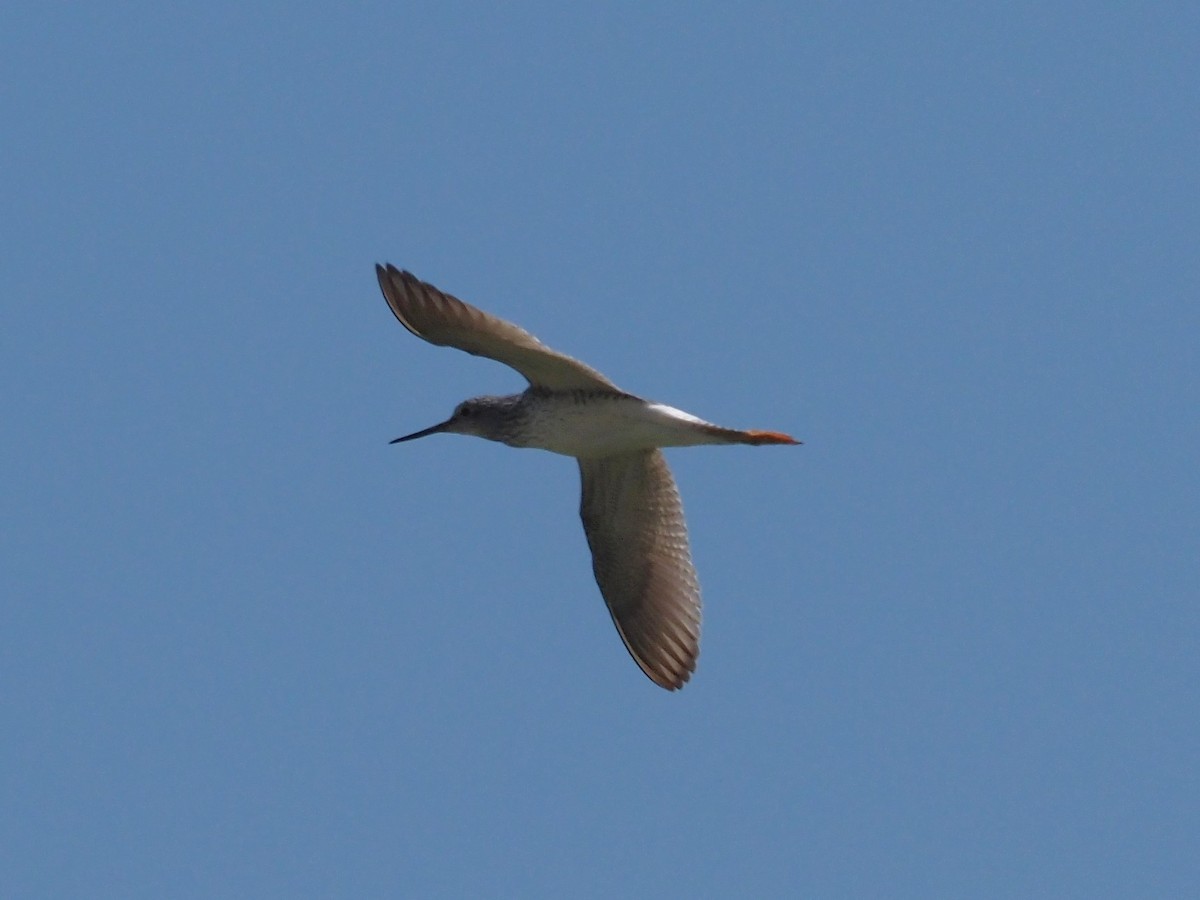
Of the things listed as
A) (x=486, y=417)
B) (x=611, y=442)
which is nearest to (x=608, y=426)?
(x=611, y=442)

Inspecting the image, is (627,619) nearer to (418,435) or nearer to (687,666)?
(687,666)

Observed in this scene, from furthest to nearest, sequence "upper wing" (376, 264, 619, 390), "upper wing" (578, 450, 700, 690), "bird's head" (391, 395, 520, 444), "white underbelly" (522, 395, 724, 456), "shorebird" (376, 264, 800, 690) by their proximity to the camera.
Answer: "upper wing" (578, 450, 700, 690) < "bird's head" (391, 395, 520, 444) < "white underbelly" (522, 395, 724, 456) < "shorebird" (376, 264, 800, 690) < "upper wing" (376, 264, 619, 390)

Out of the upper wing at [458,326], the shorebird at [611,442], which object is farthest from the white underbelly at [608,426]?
the upper wing at [458,326]

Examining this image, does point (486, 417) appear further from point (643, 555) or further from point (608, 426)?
point (643, 555)

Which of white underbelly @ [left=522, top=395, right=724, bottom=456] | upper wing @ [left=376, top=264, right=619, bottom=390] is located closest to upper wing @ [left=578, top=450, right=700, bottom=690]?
white underbelly @ [left=522, top=395, right=724, bottom=456]

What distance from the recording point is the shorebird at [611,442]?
42.7 ft

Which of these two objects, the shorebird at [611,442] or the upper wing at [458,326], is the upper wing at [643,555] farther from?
the upper wing at [458,326]

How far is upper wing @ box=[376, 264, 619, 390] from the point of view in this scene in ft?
42.0

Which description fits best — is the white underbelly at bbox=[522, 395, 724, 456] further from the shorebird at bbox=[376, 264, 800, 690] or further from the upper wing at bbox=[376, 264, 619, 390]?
the upper wing at bbox=[376, 264, 619, 390]

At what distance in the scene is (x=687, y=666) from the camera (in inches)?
596

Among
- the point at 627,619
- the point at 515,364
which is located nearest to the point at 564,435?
the point at 515,364

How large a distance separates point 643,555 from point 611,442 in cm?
152

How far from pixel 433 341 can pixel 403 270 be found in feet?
2.05

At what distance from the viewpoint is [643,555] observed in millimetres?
15531
